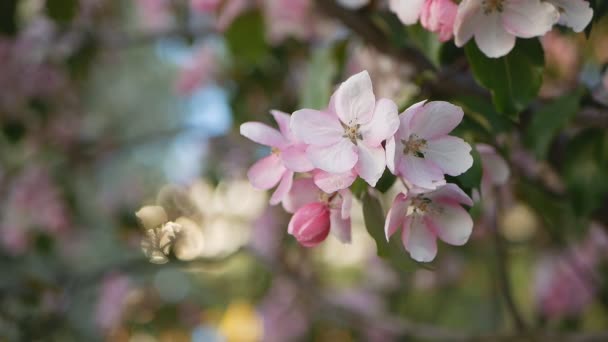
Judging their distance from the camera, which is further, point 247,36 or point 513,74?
point 247,36

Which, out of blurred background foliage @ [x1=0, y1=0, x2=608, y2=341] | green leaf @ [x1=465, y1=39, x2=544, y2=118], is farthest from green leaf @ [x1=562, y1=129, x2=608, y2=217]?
green leaf @ [x1=465, y1=39, x2=544, y2=118]

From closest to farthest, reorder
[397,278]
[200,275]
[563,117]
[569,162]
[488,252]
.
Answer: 1. [563,117]
2. [569,162]
3. [488,252]
4. [397,278]
5. [200,275]

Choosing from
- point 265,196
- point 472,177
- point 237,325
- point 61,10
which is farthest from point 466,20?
point 237,325

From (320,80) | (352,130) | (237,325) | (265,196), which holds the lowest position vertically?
(237,325)

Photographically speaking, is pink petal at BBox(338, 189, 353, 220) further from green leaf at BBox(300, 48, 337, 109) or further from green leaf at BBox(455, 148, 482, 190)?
green leaf at BBox(300, 48, 337, 109)

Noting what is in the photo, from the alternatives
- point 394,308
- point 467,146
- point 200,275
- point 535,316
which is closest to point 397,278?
point 394,308

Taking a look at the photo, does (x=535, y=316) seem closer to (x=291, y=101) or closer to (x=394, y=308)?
(x=394, y=308)

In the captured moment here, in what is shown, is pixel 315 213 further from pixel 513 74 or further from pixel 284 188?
pixel 513 74
